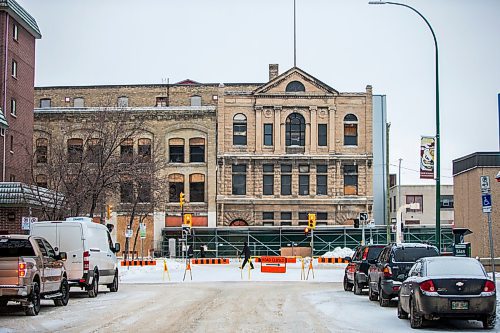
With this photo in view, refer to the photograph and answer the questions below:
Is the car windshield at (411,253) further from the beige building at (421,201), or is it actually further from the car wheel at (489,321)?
the beige building at (421,201)

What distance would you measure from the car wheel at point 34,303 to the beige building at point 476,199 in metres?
23.0

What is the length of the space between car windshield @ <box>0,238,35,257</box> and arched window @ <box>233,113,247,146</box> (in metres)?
56.4

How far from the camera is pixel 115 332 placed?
17.2 metres

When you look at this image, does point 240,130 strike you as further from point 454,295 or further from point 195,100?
point 454,295

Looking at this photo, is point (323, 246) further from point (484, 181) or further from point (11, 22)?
point (484, 181)

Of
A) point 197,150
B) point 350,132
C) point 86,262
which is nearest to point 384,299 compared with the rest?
point 86,262

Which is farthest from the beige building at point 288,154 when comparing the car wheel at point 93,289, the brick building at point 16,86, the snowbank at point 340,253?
the car wheel at point 93,289

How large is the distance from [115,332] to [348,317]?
6.25 m

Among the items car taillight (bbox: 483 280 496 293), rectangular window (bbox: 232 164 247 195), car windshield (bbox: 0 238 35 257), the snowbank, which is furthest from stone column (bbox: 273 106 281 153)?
car taillight (bbox: 483 280 496 293)

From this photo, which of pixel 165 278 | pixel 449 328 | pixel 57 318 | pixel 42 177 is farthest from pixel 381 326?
pixel 42 177

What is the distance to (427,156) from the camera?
31297 millimetres

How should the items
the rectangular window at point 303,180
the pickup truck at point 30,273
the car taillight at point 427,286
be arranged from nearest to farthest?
the car taillight at point 427,286, the pickup truck at point 30,273, the rectangular window at point 303,180

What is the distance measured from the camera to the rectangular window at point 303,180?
Answer: 78812mm

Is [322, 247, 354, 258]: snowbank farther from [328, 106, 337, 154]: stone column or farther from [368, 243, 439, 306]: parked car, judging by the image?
[368, 243, 439, 306]: parked car
